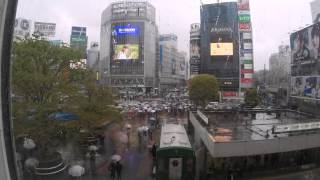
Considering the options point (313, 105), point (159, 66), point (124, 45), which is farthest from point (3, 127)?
point (159, 66)

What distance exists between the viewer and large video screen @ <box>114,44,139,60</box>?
103m

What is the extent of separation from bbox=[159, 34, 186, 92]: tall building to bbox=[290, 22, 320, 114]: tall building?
88.3 metres

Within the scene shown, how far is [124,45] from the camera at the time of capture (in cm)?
10338

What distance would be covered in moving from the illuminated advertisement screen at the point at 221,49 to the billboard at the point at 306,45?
4500 centimetres

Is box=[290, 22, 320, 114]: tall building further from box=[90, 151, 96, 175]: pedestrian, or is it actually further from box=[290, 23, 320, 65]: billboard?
box=[90, 151, 96, 175]: pedestrian

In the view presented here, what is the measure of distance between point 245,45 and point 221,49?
618cm

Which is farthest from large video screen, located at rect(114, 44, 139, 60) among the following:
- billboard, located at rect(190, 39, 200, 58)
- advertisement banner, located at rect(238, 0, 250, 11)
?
advertisement banner, located at rect(238, 0, 250, 11)

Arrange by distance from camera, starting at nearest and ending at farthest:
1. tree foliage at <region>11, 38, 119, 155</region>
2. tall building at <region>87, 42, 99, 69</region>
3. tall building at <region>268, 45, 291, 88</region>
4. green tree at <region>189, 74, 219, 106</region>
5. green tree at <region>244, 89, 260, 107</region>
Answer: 1. tree foliage at <region>11, 38, 119, 155</region>
2. green tree at <region>244, 89, 260, 107</region>
3. green tree at <region>189, 74, 219, 106</region>
4. tall building at <region>268, 45, 291, 88</region>
5. tall building at <region>87, 42, 99, 69</region>

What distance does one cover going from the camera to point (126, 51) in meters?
103

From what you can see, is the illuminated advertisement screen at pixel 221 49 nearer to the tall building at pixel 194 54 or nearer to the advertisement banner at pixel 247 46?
the advertisement banner at pixel 247 46

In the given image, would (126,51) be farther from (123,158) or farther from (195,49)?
(123,158)

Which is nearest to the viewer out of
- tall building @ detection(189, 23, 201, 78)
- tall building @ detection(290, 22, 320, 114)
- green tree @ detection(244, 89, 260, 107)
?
tall building @ detection(290, 22, 320, 114)

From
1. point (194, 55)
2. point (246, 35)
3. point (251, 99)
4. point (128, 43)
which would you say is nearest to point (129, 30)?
point (128, 43)

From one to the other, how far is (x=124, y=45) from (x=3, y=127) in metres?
98.0
